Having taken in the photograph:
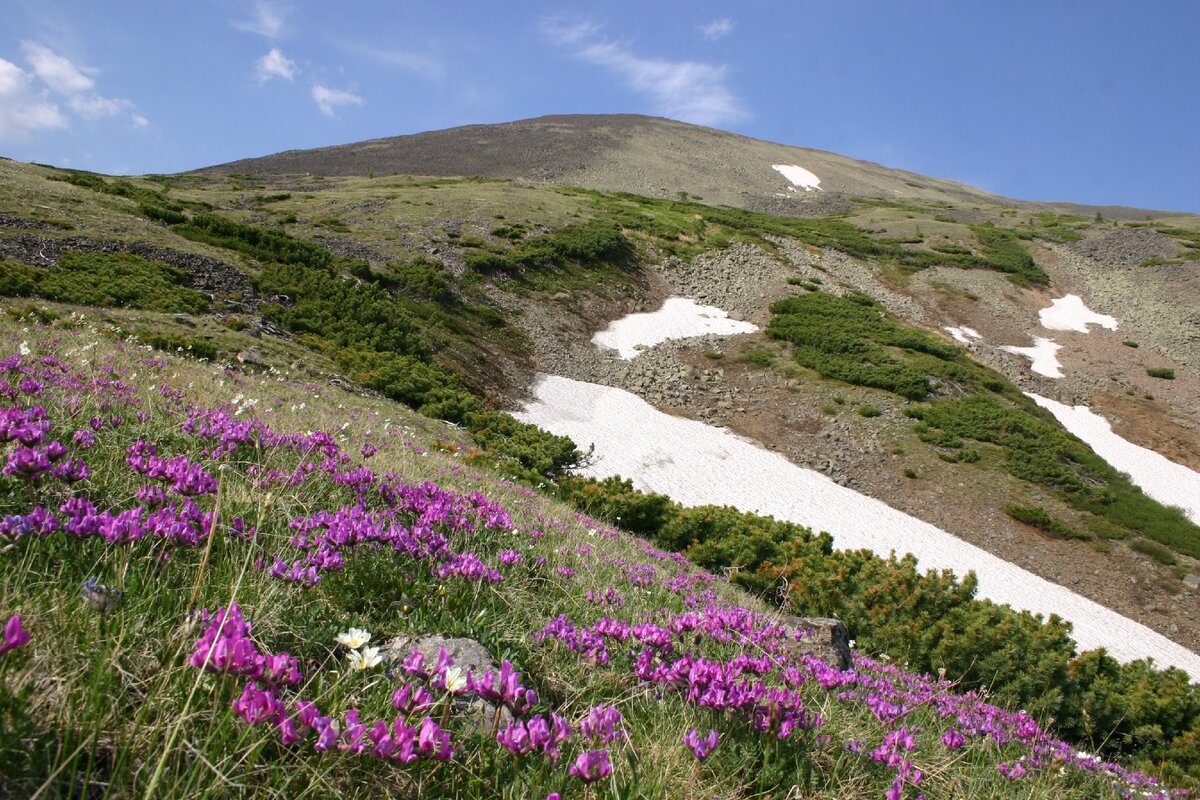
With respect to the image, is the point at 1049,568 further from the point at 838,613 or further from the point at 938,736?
the point at 938,736

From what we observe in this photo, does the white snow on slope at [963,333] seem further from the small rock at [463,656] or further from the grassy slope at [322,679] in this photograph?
the small rock at [463,656]

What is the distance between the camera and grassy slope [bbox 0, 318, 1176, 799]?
145cm

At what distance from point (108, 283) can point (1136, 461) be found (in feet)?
126

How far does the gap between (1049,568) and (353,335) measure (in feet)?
71.9

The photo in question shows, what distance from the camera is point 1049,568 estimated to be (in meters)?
17.9

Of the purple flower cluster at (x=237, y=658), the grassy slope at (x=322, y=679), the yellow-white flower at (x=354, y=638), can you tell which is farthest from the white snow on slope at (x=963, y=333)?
the purple flower cluster at (x=237, y=658)

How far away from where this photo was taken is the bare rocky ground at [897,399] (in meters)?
18.2

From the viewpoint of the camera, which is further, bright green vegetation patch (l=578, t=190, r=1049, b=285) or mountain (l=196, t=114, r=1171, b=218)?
mountain (l=196, t=114, r=1171, b=218)

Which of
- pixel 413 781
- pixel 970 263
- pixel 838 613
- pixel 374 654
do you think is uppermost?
pixel 970 263

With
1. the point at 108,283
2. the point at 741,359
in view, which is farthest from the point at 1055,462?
the point at 108,283

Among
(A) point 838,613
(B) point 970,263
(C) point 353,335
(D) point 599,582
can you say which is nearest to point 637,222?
(B) point 970,263

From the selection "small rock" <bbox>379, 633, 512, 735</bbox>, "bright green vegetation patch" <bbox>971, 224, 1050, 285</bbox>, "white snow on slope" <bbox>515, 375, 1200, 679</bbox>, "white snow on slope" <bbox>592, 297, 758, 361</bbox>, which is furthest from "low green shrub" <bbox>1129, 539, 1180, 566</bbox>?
"bright green vegetation patch" <bbox>971, 224, 1050, 285</bbox>

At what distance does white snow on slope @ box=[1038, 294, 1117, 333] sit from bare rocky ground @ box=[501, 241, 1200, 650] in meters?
0.98

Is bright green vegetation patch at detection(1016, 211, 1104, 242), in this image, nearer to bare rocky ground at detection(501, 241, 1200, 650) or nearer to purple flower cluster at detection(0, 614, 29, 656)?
bare rocky ground at detection(501, 241, 1200, 650)
